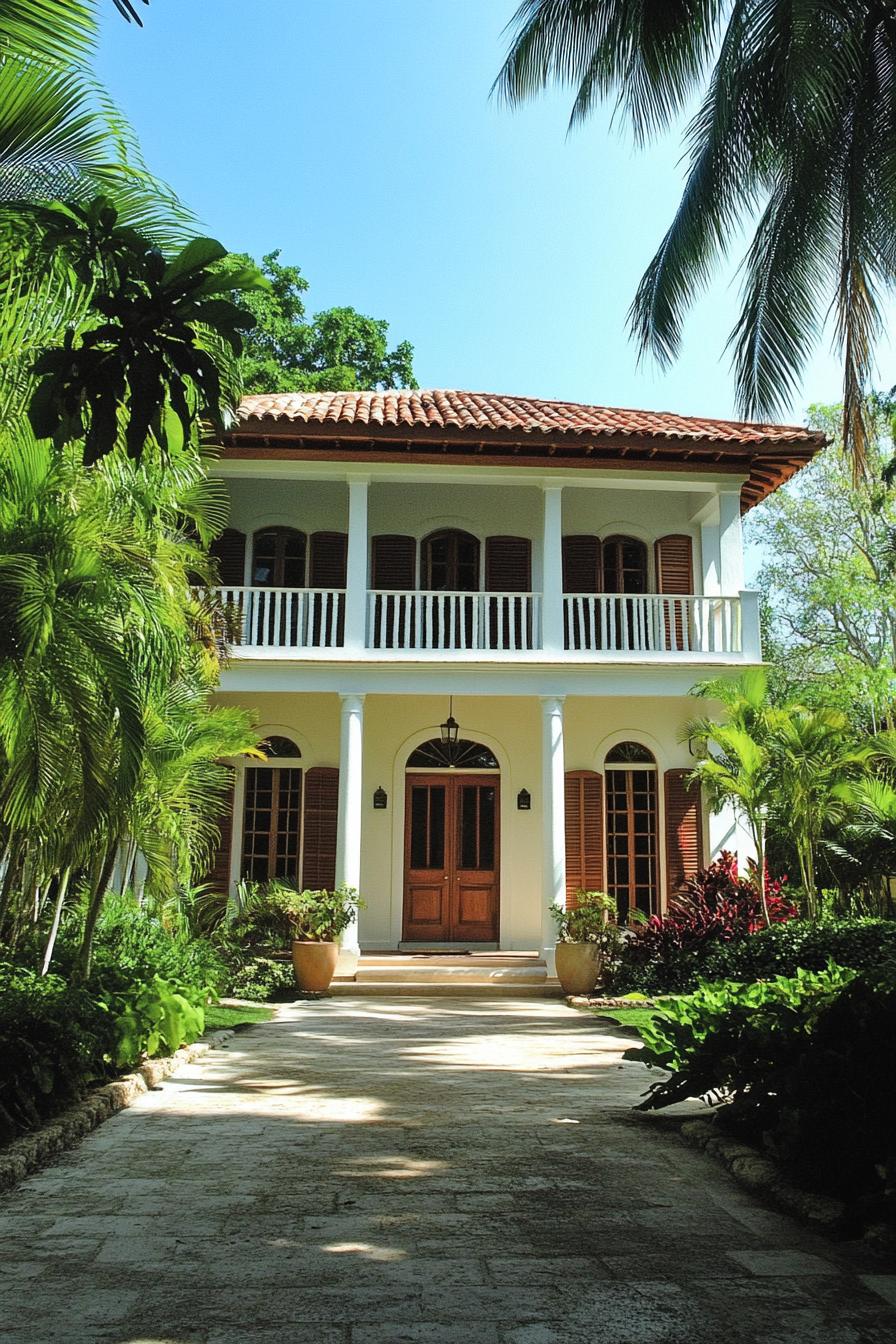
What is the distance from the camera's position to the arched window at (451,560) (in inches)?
583

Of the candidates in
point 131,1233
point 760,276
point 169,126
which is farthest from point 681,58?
point 131,1233

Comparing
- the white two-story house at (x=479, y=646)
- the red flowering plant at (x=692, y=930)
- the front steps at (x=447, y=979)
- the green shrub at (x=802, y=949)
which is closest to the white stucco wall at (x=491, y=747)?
the white two-story house at (x=479, y=646)

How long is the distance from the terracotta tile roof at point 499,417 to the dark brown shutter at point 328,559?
164 cm

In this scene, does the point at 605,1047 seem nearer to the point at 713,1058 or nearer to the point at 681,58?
the point at 713,1058

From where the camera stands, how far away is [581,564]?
14.9 m

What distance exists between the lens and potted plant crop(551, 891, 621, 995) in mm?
11719

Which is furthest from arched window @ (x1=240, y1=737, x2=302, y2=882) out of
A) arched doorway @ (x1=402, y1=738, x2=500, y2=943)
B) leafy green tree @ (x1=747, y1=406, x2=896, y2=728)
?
leafy green tree @ (x1=747, y1=406, x2=896, y2=728)

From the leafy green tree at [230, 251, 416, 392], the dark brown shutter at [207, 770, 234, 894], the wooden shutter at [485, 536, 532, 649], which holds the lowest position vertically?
the dark brown shutter at [207, 770, 234, 894]

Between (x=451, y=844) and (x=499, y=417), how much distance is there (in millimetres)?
5513

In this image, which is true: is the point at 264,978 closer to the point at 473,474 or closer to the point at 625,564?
the point at 473,474

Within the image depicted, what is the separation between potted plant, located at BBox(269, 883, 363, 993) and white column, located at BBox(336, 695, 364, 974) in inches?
7.7

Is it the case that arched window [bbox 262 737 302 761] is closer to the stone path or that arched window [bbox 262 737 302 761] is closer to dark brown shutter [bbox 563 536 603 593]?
dark brown shutter [bbox 563 536 603 593]

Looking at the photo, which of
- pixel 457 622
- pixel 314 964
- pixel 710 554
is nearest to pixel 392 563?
pixel 457 622

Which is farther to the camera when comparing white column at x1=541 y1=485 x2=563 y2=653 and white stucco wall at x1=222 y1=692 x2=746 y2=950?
white stucco wall at x1=222 y1=692 x2=746 y2=950
